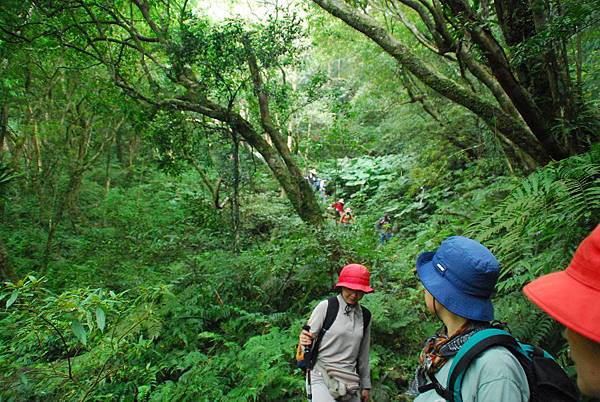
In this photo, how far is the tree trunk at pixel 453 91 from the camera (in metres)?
4.39

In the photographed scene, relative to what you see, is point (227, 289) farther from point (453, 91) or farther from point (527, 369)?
point (527, 369)

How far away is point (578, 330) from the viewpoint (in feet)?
3.01

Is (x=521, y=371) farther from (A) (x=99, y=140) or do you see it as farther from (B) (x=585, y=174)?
(A) (x=99, y=140)

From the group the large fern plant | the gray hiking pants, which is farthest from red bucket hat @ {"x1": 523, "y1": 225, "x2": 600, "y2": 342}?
the gray hiking pants

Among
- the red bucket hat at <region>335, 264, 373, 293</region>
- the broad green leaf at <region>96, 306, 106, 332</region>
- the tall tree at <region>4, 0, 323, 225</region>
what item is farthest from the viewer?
the tall tree at <region>4, 0, 323, 225</region>

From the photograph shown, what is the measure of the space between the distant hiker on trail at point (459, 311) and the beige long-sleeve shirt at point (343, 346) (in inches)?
53.1

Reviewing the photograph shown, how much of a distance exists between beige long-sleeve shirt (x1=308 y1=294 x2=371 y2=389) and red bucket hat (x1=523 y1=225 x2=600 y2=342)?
2381mm

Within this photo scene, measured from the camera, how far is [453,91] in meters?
4.89

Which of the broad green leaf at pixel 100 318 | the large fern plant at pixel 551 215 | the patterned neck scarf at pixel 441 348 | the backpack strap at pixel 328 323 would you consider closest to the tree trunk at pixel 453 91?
the large fern plant at pixel 551 215

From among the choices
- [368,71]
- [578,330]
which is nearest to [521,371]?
[578,330]

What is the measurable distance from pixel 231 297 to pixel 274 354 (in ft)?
6.73

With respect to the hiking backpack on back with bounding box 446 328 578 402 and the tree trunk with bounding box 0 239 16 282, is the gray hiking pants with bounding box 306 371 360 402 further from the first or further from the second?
the tree trunk with bounding box 0 239 16 282

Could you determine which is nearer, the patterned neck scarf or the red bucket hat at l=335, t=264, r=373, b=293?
the patterned neck scarf

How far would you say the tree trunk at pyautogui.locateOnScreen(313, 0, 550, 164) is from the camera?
14.4 ft
